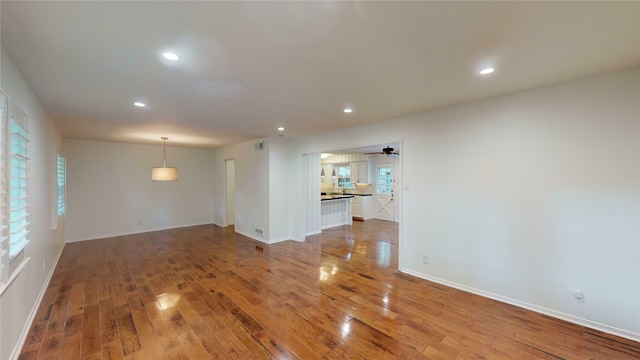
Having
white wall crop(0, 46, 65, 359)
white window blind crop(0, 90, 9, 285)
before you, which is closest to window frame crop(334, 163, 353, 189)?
white wall crop(0, 46, 65, 359)

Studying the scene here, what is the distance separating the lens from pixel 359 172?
369 inches

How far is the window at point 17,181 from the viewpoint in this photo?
201cm

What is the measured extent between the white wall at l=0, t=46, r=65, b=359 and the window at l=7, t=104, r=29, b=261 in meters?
0.20

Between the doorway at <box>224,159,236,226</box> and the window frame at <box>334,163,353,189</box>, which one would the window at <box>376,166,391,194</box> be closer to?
the window frame at <box>334,163,353,189</box>

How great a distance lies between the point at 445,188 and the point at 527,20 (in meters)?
2.29

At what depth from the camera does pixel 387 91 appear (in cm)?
286

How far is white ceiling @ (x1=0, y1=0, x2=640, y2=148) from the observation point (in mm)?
1511

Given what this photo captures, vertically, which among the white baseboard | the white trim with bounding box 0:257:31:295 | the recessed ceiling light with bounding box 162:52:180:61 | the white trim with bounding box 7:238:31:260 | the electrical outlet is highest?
the recessed ceiling light with bounding box 162:52:180:61

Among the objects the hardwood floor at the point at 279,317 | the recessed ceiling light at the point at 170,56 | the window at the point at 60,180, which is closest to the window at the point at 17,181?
the hardwood floor at the point at 279,317

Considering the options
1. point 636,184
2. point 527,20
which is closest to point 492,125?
point 636,184

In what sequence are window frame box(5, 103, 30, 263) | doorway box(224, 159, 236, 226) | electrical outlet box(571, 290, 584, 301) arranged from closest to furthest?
1. window frame box(5, 103, 30, 263)
2. electrical outlet box(571, 290, 584, 301)
3. doorway box(224, 159, 236, 226)

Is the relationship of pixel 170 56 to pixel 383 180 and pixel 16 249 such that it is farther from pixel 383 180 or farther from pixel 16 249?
pixel 383 180

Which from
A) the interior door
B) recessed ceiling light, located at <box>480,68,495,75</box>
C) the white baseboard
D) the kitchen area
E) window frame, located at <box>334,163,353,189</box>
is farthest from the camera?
window frame, located at <box>334,163,353,189</box>

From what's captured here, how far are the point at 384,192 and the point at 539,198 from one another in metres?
6.18
